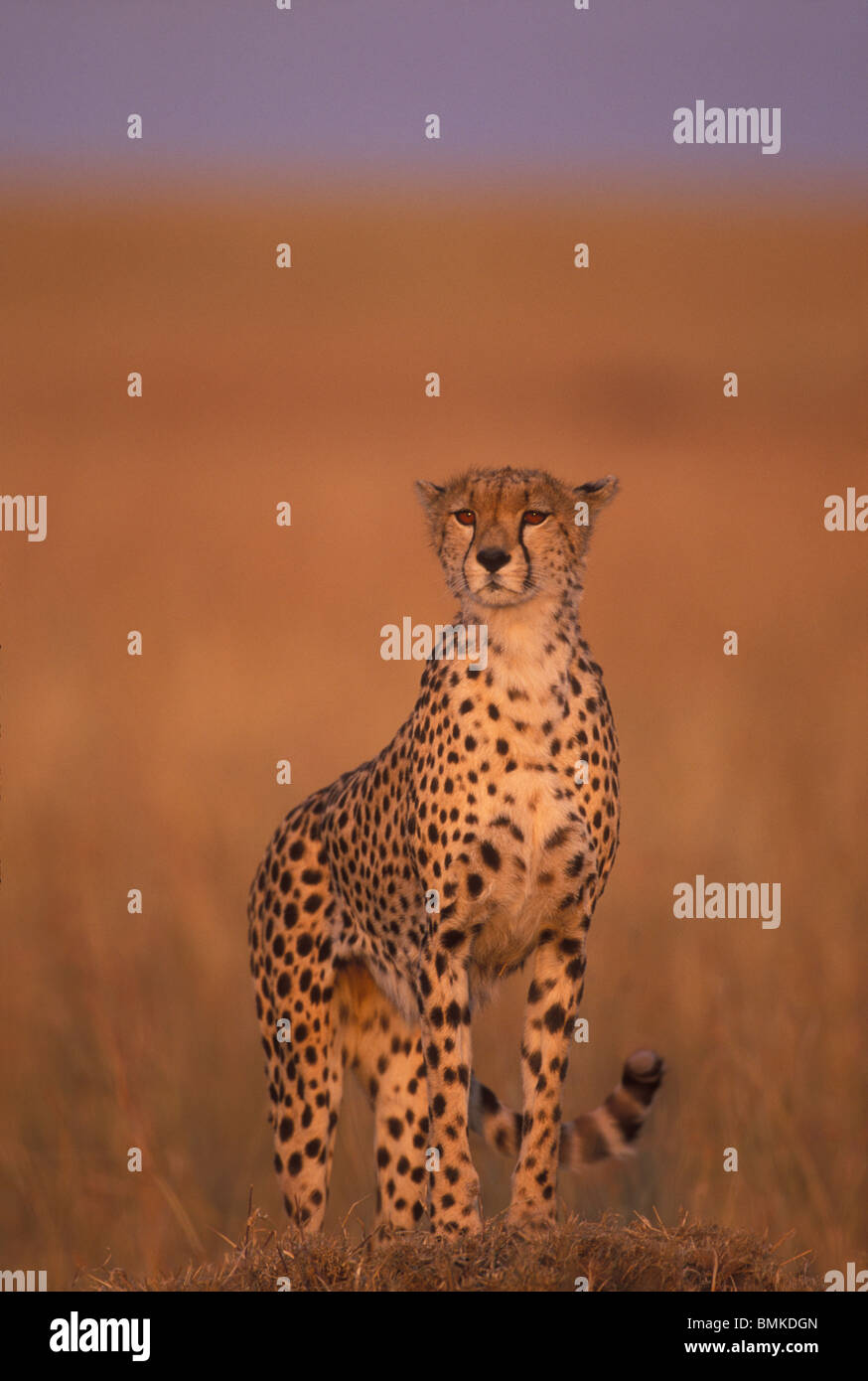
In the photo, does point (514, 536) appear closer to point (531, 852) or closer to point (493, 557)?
point (493, 557)

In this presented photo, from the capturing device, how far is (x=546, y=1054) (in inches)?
145

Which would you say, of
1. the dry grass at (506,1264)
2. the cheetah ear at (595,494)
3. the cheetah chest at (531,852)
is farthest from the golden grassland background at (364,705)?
the cheetah ear at (595,494)

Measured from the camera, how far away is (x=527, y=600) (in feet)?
11.9

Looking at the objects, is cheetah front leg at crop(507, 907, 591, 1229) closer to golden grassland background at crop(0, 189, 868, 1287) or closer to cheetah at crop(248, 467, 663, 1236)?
cheetah at crop(248, 467, 663, 1236)

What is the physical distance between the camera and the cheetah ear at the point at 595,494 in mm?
3781

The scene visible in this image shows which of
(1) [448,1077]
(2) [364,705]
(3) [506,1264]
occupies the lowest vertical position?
(3) [506,1264]

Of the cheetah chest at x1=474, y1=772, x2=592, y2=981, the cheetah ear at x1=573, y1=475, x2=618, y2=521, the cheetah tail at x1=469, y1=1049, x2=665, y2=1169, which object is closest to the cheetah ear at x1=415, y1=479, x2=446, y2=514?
the cheetah ear at x1=573, y1=475, x2=618, y2=521

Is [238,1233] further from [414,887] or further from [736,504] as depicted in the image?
[736,504]

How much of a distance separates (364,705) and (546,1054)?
563cm

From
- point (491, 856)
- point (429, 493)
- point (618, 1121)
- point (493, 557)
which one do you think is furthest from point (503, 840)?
point (429, 493)

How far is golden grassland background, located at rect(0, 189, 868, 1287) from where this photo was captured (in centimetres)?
614

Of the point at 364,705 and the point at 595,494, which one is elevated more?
the point at 595,494

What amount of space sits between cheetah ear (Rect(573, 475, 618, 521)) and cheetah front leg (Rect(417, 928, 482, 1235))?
846 mm
